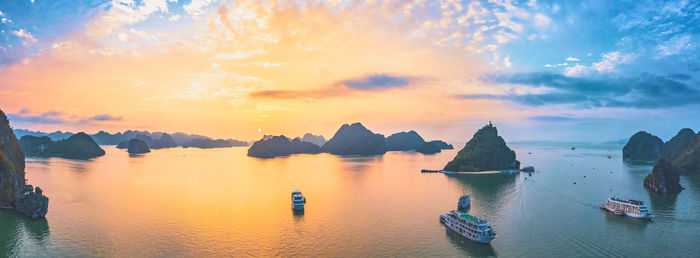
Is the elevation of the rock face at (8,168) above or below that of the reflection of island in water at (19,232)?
above

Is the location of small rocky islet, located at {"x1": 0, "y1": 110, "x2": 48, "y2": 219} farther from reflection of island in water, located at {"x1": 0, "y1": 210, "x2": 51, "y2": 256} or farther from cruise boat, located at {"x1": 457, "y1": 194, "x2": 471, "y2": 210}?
cruise boat, located at {"x1": 457, "y1": 194, "x2": 471, "y2": 210}

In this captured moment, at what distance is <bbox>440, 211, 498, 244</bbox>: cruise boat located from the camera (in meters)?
62.7

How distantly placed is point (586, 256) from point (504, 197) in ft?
194

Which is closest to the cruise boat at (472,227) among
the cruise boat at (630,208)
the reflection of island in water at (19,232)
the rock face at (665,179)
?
the cruise boat at (630,208)

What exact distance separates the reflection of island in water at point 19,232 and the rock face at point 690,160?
262m

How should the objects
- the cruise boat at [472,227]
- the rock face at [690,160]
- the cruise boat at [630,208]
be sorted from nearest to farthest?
1. the cruise boat at [472,227]
2. the cruise boat at [630,208]
3. the rock face at [690,160]

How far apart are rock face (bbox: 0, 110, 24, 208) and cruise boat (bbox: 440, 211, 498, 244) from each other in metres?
117

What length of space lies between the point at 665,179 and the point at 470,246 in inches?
4370

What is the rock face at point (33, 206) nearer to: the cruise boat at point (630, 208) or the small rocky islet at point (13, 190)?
the small rocky islet at point (13, 190)

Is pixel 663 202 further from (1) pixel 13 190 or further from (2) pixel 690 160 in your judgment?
(1) pixel 13 190

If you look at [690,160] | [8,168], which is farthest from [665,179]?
[8,168]

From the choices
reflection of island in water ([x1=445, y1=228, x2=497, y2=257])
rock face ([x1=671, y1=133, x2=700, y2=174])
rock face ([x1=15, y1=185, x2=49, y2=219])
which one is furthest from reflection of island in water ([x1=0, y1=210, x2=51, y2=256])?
rock face ([x1=671, y1=133, x2=700, y2=174])

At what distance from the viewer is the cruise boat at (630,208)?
81.4m

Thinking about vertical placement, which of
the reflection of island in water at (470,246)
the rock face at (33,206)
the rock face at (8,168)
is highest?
the rock face at (8,168)
